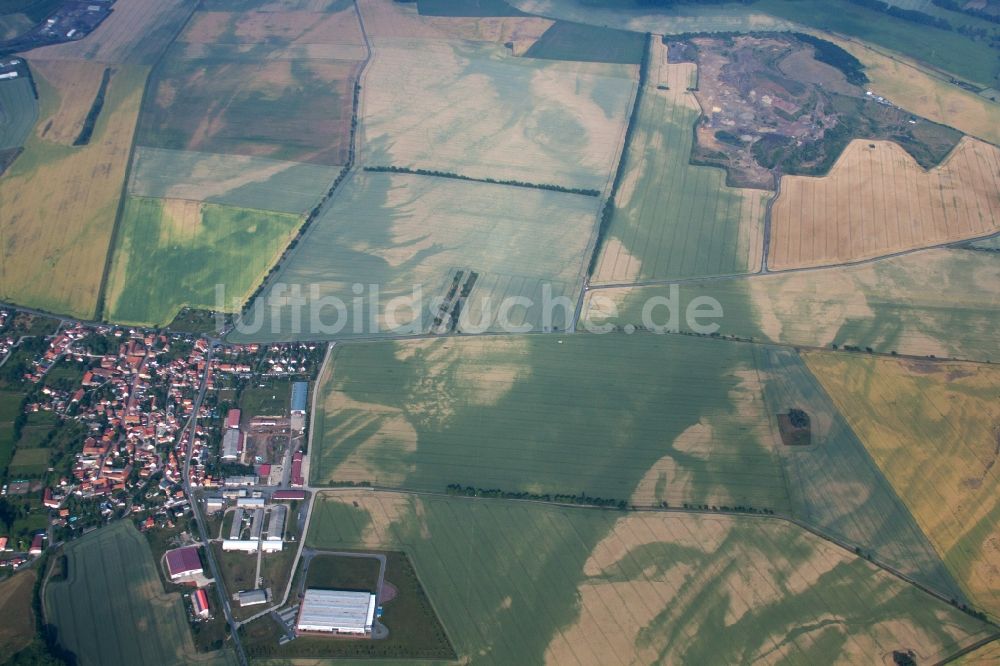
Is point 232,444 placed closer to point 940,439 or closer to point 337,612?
point 337,612

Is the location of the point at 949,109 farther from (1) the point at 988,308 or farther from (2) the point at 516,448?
(2) the point at 516,448

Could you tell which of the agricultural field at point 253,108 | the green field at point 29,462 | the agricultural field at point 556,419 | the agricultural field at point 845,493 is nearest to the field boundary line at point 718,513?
the agricultural field at point 845,493

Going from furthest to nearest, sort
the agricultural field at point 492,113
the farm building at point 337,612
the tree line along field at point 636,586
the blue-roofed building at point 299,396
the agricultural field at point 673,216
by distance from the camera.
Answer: the agricultural field at point 492,113, the agricultural field at point 673,216, the blue-roofed building at point 299,396, the farm building at point 337,612, the tree line along field at point 636,586

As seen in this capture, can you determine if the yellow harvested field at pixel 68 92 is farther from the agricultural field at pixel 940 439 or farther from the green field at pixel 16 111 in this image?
the agricultural field at pixel 940 439

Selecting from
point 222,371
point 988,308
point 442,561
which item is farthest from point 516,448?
point 988,308

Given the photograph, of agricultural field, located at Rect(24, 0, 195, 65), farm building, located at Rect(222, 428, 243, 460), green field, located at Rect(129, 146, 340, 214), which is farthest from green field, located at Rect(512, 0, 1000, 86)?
farm building, located at Rect(222, 428, 243, 460)
